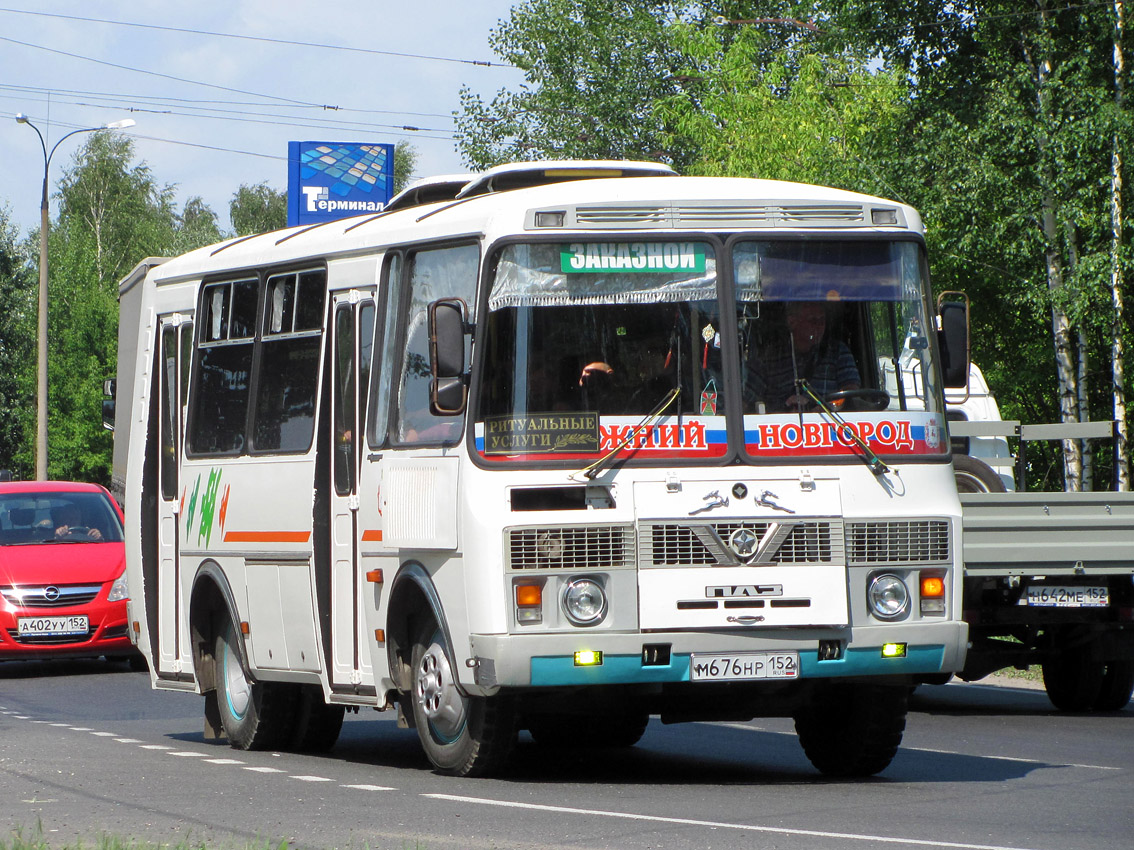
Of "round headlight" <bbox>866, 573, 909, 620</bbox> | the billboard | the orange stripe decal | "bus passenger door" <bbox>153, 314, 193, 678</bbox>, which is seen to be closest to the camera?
"round headlight" <bbox>866, 573, 909, 620</bbox>

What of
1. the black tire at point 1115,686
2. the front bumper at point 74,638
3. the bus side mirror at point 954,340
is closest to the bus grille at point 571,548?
the bus side mirror at point 954,340

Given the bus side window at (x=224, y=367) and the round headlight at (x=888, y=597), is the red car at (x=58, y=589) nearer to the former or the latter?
the bus side window at (x=224, y=367)

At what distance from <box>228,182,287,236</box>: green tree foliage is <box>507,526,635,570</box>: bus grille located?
8717 cm

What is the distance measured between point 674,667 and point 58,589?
37.9 ft

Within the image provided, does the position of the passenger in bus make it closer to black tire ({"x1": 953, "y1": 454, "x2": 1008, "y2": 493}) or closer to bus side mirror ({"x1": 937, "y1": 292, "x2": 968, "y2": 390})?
bus side mirror ({"x1": 937, "y1": 292, "x2": 968, "y2": 390})

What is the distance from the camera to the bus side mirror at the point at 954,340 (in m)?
10.1

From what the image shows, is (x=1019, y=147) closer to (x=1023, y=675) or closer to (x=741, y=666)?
(x=1023, y=675)

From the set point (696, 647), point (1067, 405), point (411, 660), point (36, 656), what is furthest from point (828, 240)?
point (1067, 405)

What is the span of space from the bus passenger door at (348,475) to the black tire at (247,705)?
125cm

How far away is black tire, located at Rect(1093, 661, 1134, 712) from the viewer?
49.6 feet

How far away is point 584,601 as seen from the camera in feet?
31.0

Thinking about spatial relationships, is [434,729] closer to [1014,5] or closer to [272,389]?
[272,389]

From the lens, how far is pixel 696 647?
9.50 m

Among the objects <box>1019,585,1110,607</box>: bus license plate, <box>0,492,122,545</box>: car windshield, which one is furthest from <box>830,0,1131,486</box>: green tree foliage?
<box>1019,585,1110,607</box>: bus license plate
